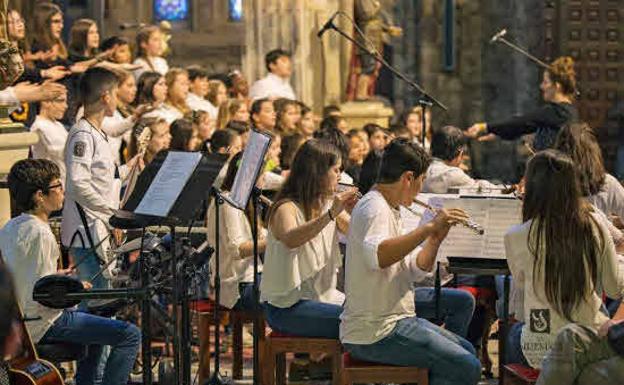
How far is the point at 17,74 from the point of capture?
31.9 ft

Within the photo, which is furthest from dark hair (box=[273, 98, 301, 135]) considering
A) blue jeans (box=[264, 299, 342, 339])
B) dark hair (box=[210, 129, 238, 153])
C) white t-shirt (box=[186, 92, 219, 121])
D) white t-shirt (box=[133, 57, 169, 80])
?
blue jeans (box=[264, 299, 342, 339])

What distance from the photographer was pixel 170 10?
29.2 meters

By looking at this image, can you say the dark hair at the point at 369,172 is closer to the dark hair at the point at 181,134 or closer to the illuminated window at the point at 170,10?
the dark hair at the point at 181,134

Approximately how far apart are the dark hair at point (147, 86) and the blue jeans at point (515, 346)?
5403 millimetres

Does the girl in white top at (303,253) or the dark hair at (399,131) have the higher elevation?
the dark hair at (399,131)

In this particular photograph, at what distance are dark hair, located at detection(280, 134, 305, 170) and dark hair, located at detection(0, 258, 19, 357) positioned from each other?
730cm

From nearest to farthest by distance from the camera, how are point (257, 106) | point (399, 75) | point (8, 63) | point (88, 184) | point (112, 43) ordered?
point (88, 184) → point (8, 63) → point (257, 106) → point (399, 75) → point (112, 43)

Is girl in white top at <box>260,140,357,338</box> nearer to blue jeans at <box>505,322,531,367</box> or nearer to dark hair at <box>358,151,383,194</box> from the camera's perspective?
blue jeans at <box>505,322,531,367</box>

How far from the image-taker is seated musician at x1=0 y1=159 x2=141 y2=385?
7781 mm

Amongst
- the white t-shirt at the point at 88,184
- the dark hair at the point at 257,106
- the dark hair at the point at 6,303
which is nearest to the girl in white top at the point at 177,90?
the dark hair at the point at 257,106

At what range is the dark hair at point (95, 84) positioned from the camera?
30.8ft

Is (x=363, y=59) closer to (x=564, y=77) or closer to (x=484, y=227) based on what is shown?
(x=564, y=77)

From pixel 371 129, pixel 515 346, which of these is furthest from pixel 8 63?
pixel 371 129

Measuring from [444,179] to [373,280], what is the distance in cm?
303
